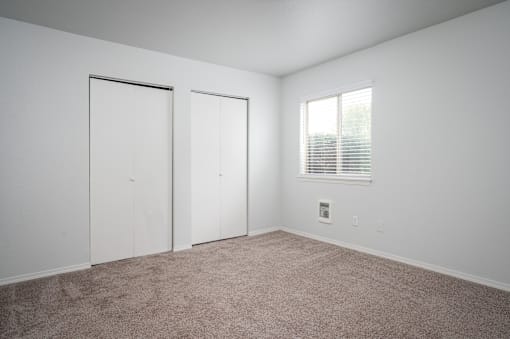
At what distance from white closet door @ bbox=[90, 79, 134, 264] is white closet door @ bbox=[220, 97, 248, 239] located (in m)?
1.32

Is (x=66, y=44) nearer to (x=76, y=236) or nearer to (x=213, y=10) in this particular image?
(x=213, y=10)

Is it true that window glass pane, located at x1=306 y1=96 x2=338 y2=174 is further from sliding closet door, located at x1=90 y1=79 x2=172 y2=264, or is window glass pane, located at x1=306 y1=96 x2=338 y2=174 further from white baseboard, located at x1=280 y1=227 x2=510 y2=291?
sliding closet door, located at x1=90 y1=79 x2=172 y2=264

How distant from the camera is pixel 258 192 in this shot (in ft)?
15.6

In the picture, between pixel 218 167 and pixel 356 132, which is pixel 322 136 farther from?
pixel 218 167

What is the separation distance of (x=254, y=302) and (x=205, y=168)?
221 cm

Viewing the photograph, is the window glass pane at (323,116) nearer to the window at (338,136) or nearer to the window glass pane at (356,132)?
the window at (338,136)

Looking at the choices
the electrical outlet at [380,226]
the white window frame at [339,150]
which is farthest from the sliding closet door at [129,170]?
the electrical outlet at [380,226]

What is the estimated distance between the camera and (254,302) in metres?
2.43

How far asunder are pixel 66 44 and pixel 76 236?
6.76 feet

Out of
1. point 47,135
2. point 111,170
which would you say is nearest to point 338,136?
point 111,170

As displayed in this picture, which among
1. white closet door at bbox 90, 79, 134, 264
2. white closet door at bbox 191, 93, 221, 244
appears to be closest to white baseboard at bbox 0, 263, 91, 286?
white closet door at bbox 90, 79, 134, 264

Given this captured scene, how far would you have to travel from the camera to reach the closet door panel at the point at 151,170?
12.0 feet

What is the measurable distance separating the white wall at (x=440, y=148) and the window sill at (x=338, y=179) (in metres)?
0.08

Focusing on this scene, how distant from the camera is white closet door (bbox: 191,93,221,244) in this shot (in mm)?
4105
